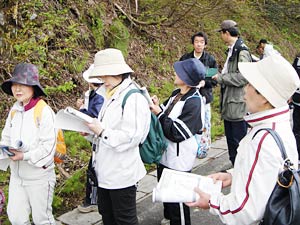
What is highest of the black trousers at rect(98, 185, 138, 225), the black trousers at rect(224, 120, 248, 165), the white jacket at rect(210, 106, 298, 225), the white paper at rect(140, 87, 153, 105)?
the white paper at rect(140, 87, 153, 105)

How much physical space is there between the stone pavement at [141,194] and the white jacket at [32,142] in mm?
942

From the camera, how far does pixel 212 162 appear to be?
19.5 feet

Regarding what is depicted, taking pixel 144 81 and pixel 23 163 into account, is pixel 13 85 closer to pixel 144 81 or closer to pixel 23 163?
pixel 23 163

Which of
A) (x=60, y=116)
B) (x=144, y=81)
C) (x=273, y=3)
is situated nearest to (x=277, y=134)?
(x=60, y=116)

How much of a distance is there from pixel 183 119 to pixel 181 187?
1204 mm

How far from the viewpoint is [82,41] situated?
25.3 feet

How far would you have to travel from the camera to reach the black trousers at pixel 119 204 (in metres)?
3.18

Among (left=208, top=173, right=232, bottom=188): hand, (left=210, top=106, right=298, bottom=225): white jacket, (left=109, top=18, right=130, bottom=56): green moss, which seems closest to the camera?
(left=210, top=106, right=298, bottom=225): white jacket

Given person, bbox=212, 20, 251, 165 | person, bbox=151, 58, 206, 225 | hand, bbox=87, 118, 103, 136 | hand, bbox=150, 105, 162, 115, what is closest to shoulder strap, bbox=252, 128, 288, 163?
hand, bbox=87, 118, 103, 136

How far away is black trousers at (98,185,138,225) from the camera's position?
3.18 metres

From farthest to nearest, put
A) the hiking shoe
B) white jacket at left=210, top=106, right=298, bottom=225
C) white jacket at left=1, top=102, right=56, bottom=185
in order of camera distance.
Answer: the hiking shoe < white jacket at left=1, top=102, right=56, bottom=185 < white jacket at left=210, top=106, right=298, bottom=225

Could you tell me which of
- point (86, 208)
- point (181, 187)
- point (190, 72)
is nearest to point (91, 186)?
point (86, 208)

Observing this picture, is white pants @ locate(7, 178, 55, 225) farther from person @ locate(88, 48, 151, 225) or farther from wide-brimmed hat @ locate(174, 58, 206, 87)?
wide-brimmed hat @ locate(174, 58, 206, 87)

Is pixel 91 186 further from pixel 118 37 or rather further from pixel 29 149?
pixel 118 37
